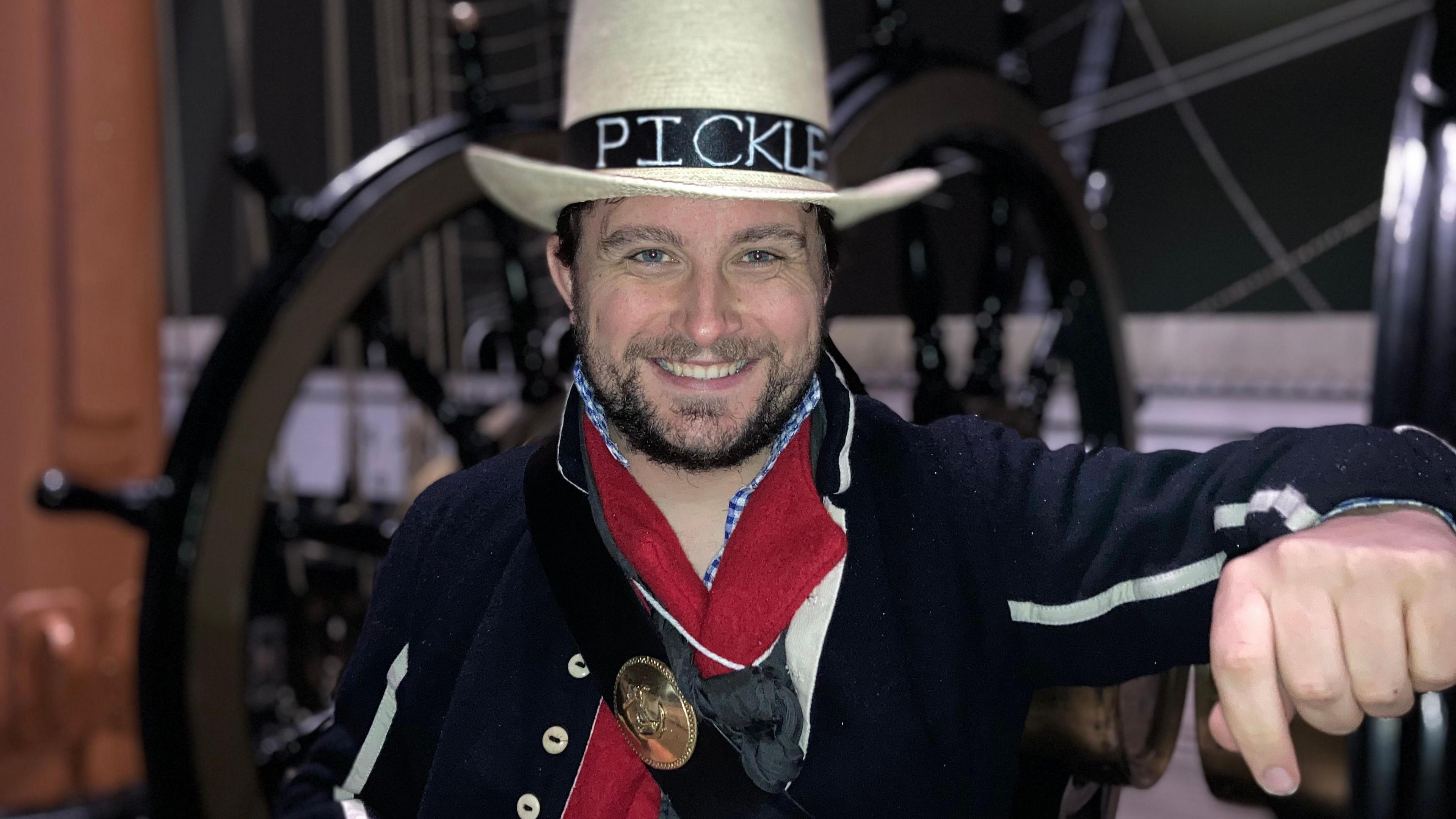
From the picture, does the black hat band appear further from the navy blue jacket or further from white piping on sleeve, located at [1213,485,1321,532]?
white piping on sleeve, located at [1213,485,1321,532]

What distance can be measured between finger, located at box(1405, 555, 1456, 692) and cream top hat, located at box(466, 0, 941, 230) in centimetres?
42

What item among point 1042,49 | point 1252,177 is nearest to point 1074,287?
point 1252,177

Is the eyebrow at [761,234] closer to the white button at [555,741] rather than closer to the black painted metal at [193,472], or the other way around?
the white button at [555,741]

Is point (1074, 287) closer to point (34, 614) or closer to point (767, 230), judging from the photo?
point (767, 230)

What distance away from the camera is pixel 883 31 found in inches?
62.4

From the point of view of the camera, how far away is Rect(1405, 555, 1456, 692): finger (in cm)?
54

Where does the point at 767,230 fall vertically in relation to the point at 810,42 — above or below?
below

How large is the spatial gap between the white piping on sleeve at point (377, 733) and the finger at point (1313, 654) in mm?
584

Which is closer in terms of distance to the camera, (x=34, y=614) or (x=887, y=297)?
(x=887, y=297)

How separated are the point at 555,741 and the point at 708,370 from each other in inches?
10.9

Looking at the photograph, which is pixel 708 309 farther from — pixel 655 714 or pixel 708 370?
Answer: pixel 655 714

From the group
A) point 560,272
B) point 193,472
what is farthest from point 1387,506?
point 193,472

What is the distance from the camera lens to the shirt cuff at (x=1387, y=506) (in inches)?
24.2

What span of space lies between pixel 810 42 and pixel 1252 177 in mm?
1400
